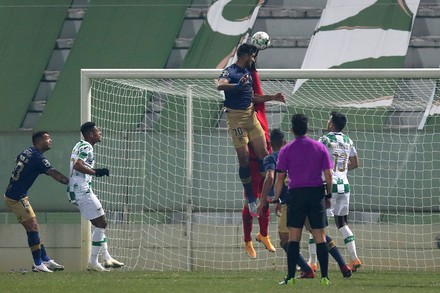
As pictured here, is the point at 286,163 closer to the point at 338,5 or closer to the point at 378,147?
the point at 378,147

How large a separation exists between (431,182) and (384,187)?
2.18 ft

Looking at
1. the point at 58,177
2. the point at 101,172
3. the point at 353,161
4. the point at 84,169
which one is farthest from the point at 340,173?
the point at 58,177

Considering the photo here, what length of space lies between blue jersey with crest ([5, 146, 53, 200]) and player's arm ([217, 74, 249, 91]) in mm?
2405

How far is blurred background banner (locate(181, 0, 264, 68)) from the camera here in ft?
39.4

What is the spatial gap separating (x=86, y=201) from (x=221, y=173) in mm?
2600

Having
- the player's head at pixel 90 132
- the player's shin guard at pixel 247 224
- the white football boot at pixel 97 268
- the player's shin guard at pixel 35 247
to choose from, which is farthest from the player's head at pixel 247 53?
the player's shin guard at pixel 35 247

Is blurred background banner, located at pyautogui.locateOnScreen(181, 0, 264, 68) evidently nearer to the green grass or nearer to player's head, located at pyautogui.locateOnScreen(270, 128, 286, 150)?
player's head, located at pyautogui.locateOnScreen(270, 128, 286, 150)

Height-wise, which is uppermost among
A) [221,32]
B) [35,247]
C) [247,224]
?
[221,32]

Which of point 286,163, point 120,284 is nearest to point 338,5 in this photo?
point 286,163

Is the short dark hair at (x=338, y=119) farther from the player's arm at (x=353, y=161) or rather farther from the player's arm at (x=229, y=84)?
the player's arm at (x=229, y=84)

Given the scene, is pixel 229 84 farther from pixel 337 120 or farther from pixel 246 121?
pixel 337 120

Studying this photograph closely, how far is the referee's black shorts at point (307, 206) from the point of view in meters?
6.08

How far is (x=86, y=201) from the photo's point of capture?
828 centimetres

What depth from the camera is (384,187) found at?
1012 centimetres
